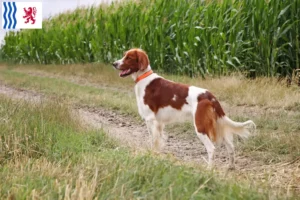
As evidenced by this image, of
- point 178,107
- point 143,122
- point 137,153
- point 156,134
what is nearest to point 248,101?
point 143,122

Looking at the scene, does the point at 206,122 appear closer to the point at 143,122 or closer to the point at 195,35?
the point at 143,122

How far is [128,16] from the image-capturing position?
50.0 ft

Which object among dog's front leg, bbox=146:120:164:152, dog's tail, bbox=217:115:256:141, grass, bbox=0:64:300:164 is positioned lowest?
grass, bbox=0:64:300:164

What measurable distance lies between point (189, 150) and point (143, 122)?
1931mm

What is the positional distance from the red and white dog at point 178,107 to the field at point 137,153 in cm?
30

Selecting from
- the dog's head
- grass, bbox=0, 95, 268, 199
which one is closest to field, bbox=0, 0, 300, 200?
grass, bbox=0, 95, 268, 199

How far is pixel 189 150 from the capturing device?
5.78m

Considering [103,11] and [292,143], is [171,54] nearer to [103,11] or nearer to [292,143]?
[103,11]

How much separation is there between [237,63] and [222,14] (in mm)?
1271

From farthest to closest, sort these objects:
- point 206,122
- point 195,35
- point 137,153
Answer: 1. point 195,35
2. point 206,122
3. point 137,153

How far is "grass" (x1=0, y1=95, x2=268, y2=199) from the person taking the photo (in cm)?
297

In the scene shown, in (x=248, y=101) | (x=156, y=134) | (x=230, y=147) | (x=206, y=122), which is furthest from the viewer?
(x=248, y=101)

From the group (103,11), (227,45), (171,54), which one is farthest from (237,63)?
(103,11)

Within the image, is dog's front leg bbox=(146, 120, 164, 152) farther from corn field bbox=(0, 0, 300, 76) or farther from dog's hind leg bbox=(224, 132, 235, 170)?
corn field bbox=(0, 0, 300, 76)
